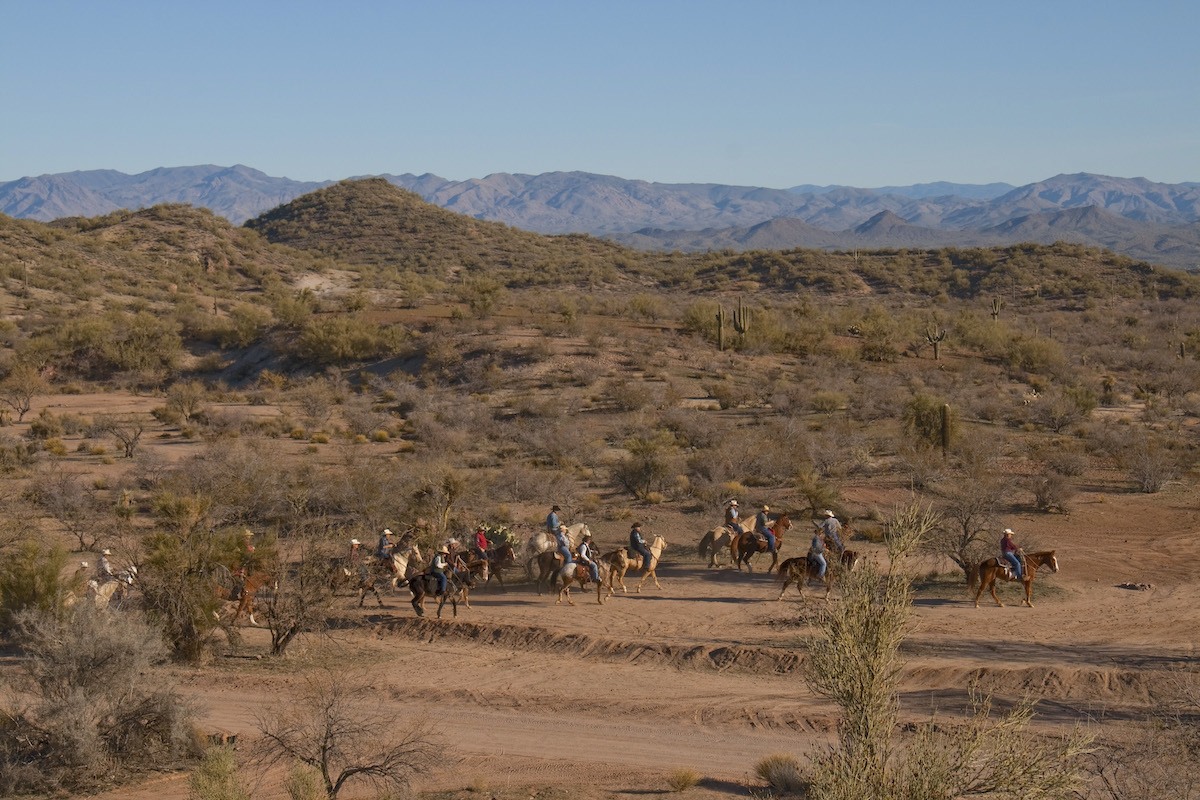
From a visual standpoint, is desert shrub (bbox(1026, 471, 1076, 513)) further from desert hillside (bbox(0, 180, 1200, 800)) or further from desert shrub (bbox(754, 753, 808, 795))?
desert shrub (bbox(754, 753, 808, 795))

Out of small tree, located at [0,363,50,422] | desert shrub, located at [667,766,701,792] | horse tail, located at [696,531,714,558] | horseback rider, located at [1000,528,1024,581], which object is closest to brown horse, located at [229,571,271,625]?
horse tail, located at [696,531,714,558]

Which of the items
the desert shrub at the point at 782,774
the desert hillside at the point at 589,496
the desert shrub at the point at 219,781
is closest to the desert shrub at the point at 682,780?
the desert hillside at the point at 589,496

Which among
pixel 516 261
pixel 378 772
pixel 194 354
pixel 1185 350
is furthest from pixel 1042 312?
pixel 378 772

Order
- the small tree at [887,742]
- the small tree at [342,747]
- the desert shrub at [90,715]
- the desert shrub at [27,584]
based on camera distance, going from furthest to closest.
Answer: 1. the desert shrub at [27,584]
2. the desert shrub at [90,715]
3. the small tree at [342,747]
4. the small tree at [887,742]

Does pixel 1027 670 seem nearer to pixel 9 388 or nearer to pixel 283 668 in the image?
pixel 283 668

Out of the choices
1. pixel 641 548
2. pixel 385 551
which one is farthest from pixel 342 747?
pixel 641 548

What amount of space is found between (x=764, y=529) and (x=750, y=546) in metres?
0.43

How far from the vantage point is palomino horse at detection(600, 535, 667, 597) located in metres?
20.9

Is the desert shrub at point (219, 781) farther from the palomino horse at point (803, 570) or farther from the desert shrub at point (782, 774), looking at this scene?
the palomino horse at point (803, 570)

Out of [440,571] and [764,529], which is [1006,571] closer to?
[764,529]

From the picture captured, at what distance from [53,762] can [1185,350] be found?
177 feet

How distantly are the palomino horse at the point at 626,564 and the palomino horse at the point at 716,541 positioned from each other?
0.93m

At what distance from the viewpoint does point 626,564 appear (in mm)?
21172

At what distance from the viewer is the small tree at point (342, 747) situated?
1207 centimetres
